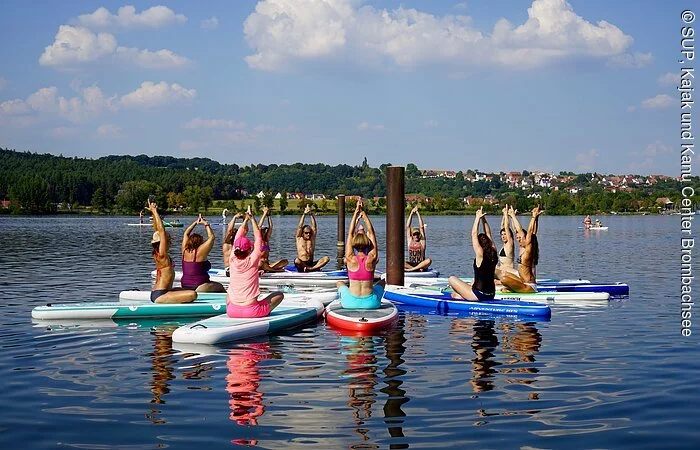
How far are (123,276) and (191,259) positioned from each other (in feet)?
38.3

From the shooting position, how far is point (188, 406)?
10508 mm

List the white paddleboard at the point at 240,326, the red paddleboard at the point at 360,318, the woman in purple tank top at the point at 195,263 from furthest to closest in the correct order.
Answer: the woman in purple tank top at the point at 195,263 < the red paddleboard at the point at 360,318 < the white paddleboard at the point at 240,326

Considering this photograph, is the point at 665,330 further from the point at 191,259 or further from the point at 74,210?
the point at 74,210

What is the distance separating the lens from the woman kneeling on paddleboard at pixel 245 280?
1545cm

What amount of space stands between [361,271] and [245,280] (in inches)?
102

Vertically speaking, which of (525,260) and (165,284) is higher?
(525,260)

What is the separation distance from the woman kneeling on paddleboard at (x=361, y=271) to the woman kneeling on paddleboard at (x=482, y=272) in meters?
2.59

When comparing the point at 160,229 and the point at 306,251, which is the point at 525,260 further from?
the point at 160,229

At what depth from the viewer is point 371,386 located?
11.7 meters

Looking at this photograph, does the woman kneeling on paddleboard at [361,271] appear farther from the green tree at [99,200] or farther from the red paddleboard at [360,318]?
the green tree at [99,200]

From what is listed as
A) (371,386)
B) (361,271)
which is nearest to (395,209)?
(361,271)

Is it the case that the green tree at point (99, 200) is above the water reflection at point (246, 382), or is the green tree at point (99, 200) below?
above

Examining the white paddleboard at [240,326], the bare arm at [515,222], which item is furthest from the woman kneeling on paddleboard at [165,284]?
the bare arm at [515,222]

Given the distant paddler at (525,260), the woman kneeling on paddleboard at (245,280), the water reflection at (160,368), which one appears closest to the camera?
the water reflection at (160,368)
